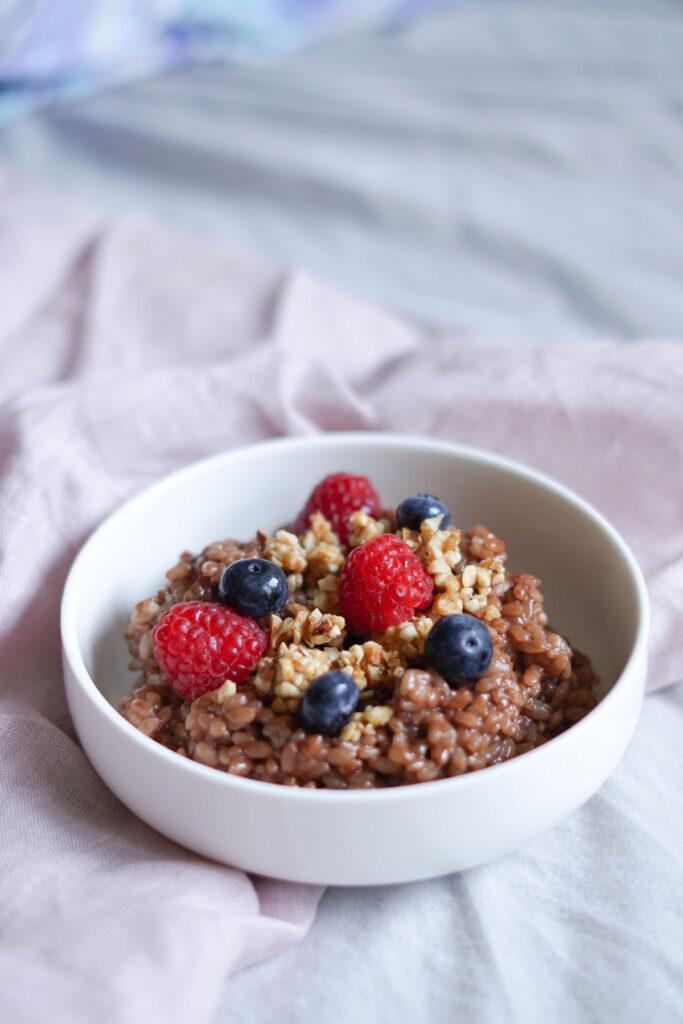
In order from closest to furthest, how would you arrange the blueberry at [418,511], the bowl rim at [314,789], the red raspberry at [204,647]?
the bowl rim at [314,789]
the red raspberry at [204,647]
the blueberry at [418,511]

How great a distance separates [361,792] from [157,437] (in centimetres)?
85

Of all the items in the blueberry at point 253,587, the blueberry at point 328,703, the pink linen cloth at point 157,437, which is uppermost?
the blueberry at point 253,587

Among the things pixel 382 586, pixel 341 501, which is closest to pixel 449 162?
pixel 341 501

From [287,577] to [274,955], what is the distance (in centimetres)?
46

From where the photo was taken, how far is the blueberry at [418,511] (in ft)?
4.83

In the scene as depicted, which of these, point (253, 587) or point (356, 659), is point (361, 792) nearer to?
point (356, 659)

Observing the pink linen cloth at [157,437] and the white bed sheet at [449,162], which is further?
the white bed sheet at [449,162]

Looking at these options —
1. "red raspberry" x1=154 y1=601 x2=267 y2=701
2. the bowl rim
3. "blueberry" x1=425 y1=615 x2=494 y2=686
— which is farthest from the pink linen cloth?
"blueberry" x1=425 y1=615 x2=494 y2=686

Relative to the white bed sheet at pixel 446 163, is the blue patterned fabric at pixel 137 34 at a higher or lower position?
higher

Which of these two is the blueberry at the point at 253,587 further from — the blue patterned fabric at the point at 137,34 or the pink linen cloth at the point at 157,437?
the blue patterned fabric at the point at 137,34

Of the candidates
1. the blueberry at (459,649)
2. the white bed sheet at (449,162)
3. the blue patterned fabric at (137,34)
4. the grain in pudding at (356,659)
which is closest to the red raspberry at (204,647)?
the grain in pudding at (356,659)

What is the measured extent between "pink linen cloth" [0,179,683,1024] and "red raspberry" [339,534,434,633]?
33cm

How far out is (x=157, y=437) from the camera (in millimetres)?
1808

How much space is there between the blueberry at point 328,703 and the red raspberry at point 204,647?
4.4 inches
